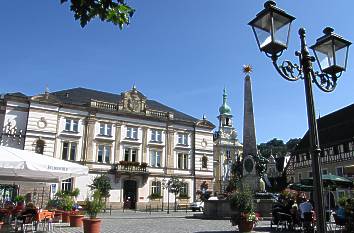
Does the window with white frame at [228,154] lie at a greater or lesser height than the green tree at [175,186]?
greater

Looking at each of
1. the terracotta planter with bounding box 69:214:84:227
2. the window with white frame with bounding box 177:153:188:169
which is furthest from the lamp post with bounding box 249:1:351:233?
the window with white frame with bounding box 177:153:188:169

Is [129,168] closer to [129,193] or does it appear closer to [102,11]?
[129,193]

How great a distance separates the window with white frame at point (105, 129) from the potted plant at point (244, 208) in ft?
107

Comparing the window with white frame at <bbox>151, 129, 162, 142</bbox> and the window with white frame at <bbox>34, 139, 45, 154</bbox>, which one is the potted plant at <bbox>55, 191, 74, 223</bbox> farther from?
the window with white frame at <bbox>151, 129, 162, 142</bbox>

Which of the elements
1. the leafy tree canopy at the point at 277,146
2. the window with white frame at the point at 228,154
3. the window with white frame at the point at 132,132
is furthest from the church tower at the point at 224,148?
the leafy tree canopy at the point at 277,146

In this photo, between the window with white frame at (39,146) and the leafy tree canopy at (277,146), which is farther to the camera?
the leafy tree canopy at (277,146)

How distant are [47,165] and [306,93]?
8.31 meters

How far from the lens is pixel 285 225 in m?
16.9

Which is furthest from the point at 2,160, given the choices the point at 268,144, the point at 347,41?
the point at 268,144

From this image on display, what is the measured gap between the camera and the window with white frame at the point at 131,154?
4666 centimetres

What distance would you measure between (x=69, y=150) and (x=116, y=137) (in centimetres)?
625

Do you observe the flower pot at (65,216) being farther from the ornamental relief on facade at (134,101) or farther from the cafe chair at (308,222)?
the ornamental relief on facade at (134,101)

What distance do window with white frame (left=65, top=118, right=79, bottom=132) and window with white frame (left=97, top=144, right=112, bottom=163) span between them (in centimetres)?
367

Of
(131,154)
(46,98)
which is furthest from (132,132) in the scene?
(46,98)
